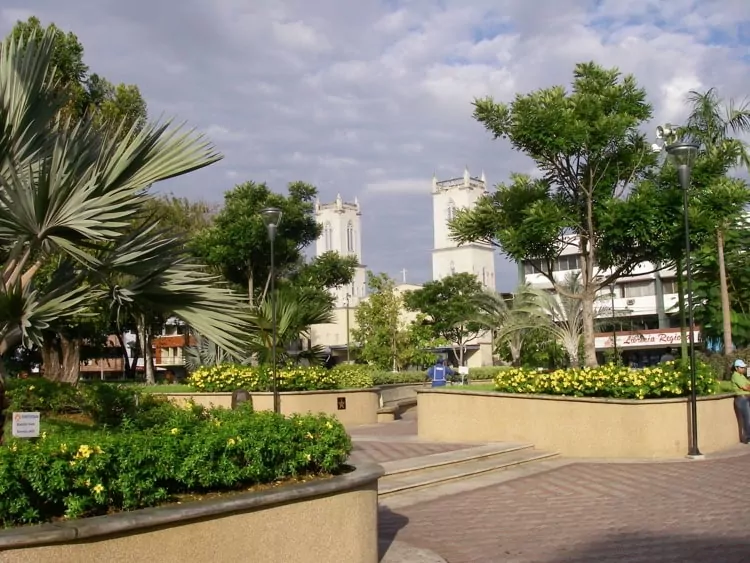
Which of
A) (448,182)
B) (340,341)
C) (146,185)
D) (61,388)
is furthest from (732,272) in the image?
(448,182)

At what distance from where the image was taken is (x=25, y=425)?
19.2ft

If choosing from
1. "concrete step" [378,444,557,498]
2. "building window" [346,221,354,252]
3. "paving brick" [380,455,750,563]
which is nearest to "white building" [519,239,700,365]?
"concrete step" [378,444,557,498]

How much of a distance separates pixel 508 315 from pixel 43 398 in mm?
33193

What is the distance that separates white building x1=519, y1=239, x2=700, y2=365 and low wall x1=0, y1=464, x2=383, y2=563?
182ft

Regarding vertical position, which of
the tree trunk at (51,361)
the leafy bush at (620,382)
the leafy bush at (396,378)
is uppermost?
the tree trunk at (51,361)

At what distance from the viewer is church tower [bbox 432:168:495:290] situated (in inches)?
4003

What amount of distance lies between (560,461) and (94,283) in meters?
9.34

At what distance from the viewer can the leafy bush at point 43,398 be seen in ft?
42.7

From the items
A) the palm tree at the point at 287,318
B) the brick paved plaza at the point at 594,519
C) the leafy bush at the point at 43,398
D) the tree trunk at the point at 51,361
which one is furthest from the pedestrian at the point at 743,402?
the tree trunk at the point at 51,361

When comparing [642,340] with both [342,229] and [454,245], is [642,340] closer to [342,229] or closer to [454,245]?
[454,245]

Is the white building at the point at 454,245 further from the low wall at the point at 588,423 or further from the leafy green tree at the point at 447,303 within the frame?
the low wall at the point at 588,423

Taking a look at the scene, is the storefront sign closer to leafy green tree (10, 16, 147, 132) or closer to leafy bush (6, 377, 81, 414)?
leafy green tree (10, 16, 147, 132)

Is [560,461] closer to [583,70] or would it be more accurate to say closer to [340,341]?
[583,70]

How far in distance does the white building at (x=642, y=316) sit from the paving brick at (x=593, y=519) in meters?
49.9
